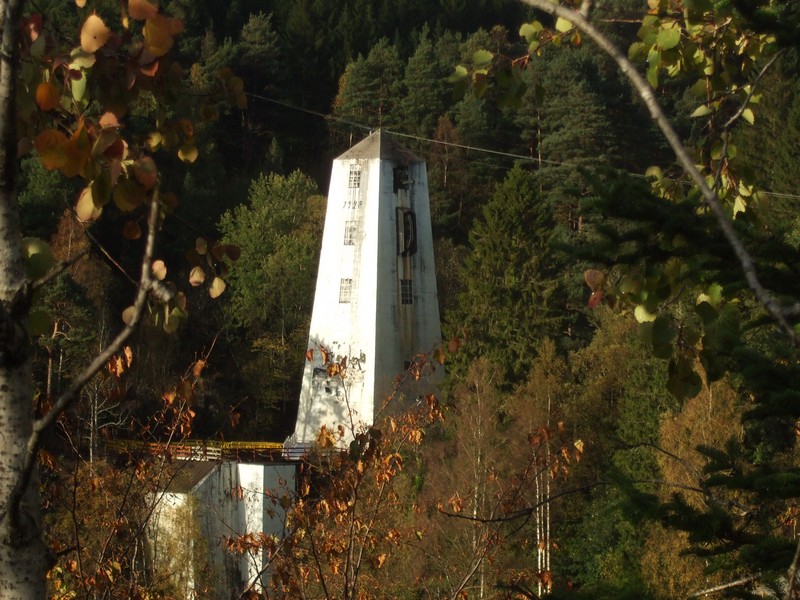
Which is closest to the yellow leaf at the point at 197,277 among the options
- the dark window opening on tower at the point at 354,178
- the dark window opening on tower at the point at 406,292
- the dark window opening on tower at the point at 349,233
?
the dark window opening on tower at the point at 406,292

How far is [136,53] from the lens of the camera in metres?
2.67

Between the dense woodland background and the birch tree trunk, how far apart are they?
0.94 ft

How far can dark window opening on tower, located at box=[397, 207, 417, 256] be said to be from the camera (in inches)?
1102

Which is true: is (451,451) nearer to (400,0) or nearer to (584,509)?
(584,509)

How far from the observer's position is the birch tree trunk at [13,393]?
2.57 m

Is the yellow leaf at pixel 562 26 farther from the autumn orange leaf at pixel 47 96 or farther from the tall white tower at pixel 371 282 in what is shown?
the tall white tower at pixel 371 282

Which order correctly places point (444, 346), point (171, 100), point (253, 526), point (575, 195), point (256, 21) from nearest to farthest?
point (171, 100)
point (575, 195)
point (444, 346)
point (253, 526)
point (256, 21)

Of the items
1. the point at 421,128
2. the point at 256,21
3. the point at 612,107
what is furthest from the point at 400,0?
the point at 612,107

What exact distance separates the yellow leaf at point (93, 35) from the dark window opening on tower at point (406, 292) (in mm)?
25229

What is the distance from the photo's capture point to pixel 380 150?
2812 cm

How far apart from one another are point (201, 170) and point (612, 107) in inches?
572

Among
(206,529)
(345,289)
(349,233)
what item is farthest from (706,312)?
(349,233)

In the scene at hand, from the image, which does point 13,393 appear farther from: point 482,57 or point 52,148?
point 482,57

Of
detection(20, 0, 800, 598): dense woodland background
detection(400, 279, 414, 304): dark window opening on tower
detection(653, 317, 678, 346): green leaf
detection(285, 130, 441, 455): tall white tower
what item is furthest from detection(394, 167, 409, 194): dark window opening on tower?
detection(653, 317, 678, 346): green leaf
